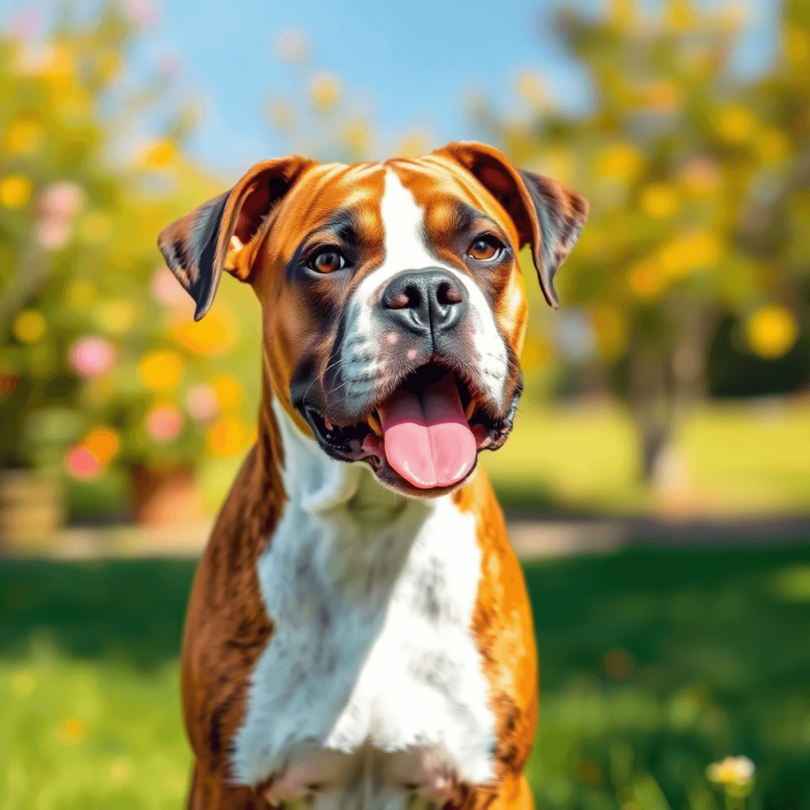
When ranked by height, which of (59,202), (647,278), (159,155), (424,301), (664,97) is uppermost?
(664,97)

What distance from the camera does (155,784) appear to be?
3646 millimetres

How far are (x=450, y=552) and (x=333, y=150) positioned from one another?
438 inches

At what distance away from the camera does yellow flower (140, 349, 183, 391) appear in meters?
8.47

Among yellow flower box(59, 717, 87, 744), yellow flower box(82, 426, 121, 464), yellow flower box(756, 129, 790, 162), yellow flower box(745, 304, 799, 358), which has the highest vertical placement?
yellow flower box(756, 129, 790, 162)

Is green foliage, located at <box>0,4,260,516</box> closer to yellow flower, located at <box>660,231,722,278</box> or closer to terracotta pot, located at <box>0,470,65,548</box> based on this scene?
terracotta pot, located at <box>0,470,65,548</box>

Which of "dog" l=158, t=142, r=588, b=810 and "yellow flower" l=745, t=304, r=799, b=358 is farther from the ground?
"yellow flower" l=745, t=304, r=799, b=358

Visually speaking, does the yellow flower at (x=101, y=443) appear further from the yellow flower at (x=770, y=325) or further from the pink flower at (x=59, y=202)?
the yellow flower at (x=770, y=325)

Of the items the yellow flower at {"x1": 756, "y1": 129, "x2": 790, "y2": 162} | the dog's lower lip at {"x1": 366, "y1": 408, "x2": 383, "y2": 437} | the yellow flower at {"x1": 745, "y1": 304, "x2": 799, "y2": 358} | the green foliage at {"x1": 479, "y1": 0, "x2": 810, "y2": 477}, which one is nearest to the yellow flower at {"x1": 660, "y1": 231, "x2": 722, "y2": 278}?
the green foliage at {"x1": 479, "y1": 0, "x2": 810, "y2": 477}

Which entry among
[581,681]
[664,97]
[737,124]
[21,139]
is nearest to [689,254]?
[737,124]

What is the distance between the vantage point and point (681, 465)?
11.3 m

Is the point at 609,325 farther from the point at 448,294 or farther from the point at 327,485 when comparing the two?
the point at 448,294

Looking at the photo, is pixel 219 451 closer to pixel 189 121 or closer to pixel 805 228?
pixel 189 121

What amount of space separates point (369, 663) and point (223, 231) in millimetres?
1111

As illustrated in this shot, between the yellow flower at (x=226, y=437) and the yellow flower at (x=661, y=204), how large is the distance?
437 cm
